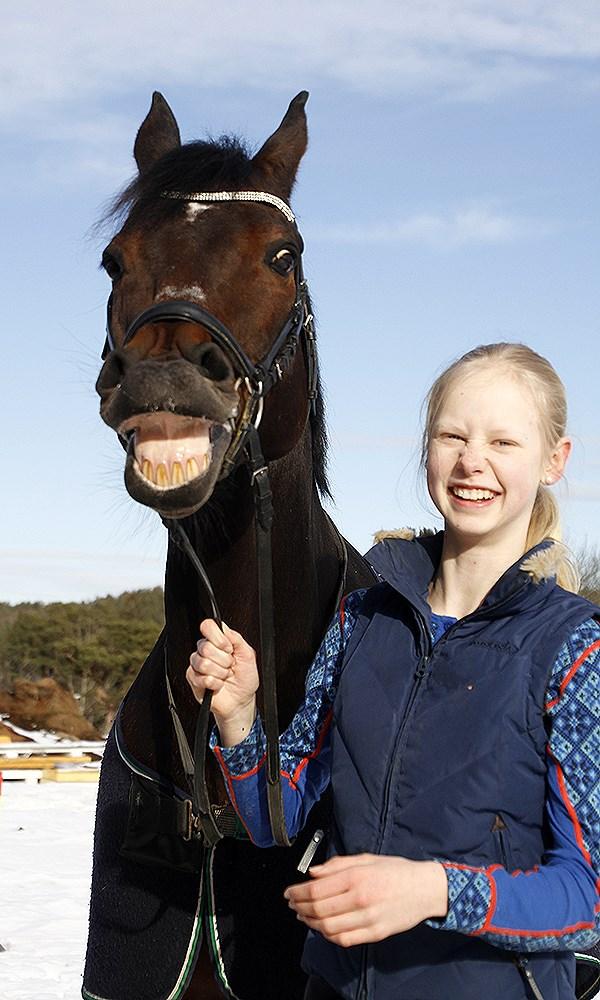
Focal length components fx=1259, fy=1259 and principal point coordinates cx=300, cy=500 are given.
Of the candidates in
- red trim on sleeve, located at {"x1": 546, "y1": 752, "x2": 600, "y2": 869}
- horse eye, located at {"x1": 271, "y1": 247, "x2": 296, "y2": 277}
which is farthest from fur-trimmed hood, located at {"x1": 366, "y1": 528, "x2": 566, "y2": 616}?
horse eye, located at {"x1": 271, "y1": 247, "x2": 296, "y2": 277}

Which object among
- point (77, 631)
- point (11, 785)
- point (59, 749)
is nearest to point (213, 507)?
point (11, 785)

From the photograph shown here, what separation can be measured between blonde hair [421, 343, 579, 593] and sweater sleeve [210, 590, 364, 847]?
396 millimetres

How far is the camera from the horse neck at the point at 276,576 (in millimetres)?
2865

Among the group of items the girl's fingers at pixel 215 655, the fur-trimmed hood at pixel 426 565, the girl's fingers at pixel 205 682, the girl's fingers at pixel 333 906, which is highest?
the fur-trimmed hood at pixel 426 565

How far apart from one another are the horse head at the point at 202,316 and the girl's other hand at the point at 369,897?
32.2 inches

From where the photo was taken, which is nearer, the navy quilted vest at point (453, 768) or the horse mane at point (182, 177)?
the navy quilted vest at point (453, 768)

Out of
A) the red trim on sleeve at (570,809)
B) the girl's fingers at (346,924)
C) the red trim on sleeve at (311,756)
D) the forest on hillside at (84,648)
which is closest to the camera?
the girl's fingers at (346,924)

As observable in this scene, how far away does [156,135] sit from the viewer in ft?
10.8

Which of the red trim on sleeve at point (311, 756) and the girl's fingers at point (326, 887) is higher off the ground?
the red trim on sleeve at point (311, 756)

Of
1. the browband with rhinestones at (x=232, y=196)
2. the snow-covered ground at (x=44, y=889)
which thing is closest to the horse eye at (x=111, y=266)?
the browband with rhinestones at (x=232, y=196)

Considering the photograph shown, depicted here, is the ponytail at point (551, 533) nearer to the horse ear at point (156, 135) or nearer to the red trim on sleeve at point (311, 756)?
the red trim on sleeve at point (311, 756)

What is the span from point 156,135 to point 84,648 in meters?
24.7

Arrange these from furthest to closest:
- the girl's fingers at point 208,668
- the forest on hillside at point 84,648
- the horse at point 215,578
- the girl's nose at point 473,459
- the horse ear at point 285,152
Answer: the forest on hillside at point 84,648
the horse ear at point 285,152
the horse at point 215,578
the girl's fingers at point 208,668
the girl's nose at point 473,459

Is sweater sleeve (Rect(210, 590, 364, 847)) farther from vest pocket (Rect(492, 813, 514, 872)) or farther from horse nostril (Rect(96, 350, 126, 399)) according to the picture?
horse nostril (Rect(96, 350, 126, 399))
